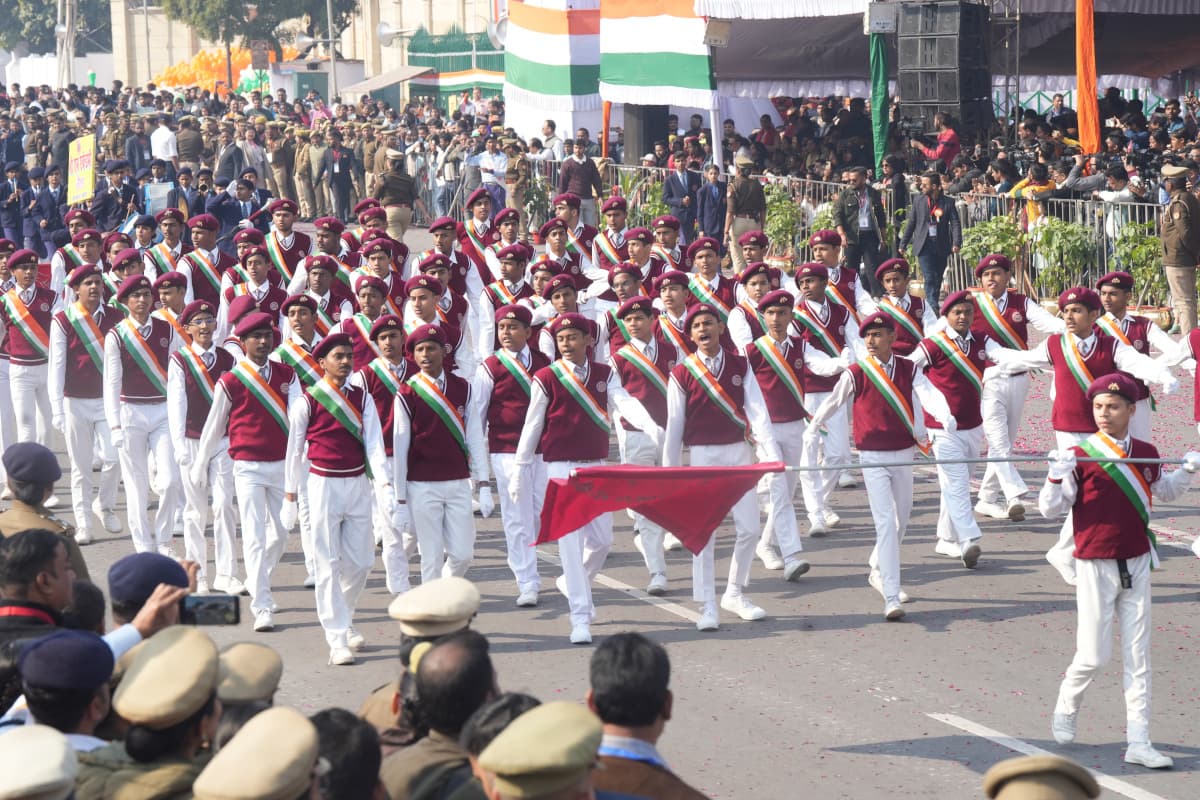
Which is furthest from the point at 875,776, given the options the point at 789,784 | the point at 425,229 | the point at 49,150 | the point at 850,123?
the point at 49,150

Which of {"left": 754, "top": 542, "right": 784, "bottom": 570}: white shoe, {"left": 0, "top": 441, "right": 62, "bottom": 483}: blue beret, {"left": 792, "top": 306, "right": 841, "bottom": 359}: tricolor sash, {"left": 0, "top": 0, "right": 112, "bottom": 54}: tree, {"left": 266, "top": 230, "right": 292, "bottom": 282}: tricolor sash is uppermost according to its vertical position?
{"left": 0, "top": 0, "right": 112, "bottom": 54}: tree

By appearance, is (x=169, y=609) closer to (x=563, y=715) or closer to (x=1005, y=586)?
(x=563, y=715)

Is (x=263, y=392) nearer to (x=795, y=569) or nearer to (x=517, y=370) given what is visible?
(x=517, y=370)

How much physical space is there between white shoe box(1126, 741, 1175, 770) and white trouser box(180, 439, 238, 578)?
5.77m

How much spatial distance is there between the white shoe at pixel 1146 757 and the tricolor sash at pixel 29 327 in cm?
914

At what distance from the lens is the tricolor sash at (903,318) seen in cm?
1351

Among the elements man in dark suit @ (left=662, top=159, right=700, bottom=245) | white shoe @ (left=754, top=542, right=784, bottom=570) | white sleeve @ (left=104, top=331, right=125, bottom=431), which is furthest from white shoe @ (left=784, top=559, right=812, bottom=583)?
man in dark suit @ (left=662, top=159, right=700, bottom=245)

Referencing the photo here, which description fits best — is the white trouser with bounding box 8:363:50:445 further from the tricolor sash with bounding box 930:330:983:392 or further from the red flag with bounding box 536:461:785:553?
the tricolor sash with bounding box 930:330:983:392

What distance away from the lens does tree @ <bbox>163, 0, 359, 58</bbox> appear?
6775 cm

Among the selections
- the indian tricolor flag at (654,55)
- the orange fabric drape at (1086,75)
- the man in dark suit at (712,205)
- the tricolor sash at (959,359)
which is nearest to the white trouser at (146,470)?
the tricolor sash at (959,359)

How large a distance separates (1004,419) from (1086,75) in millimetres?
8880

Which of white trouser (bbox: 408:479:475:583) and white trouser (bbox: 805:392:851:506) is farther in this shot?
white trouser (bbox: 805:392:851:506)

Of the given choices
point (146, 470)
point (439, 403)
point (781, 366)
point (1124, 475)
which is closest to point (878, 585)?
point (781, 366)

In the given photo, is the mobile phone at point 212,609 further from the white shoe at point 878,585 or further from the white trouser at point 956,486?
the white trouser at point 956,486
